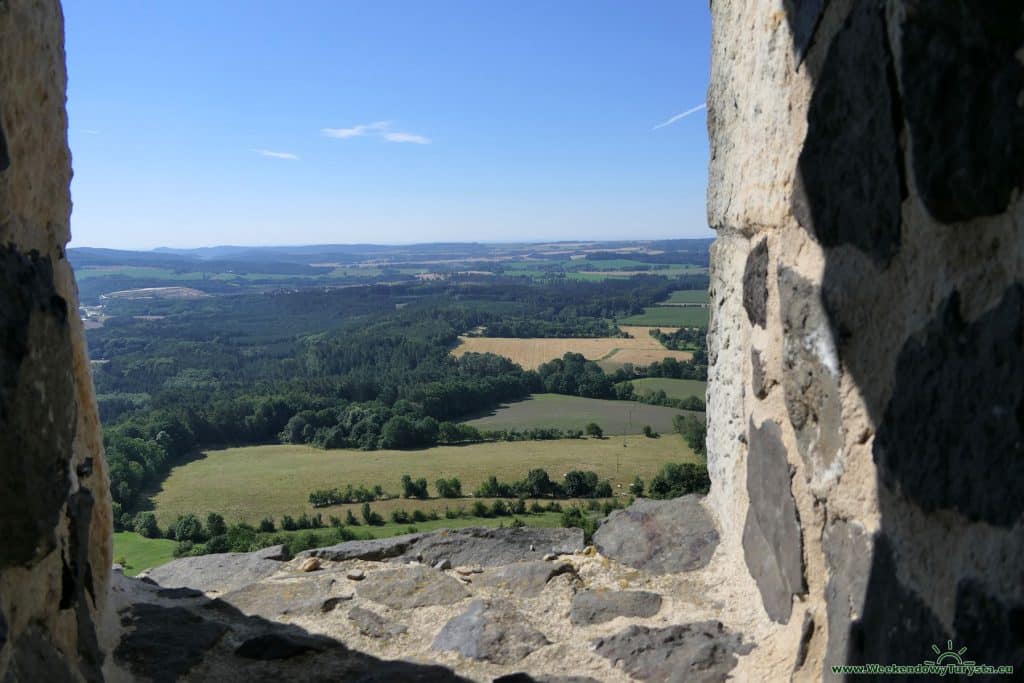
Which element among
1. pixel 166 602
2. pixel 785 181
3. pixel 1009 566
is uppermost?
pixel 785 181

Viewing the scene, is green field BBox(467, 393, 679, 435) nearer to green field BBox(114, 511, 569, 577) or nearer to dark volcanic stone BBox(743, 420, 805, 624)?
green field BBox(114, 511, 569, 577)

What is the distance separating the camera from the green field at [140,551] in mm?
17438

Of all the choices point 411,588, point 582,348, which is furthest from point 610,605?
point 582,348

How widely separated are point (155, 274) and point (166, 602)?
153 m

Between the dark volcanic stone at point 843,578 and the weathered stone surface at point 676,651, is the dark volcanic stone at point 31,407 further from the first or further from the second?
the dark volcanic stone at point 843,578

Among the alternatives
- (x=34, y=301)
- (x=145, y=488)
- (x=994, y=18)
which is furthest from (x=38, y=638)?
(x=145, y=488)

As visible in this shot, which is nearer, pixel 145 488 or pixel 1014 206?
pixel 1014 206

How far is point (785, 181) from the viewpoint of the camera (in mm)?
3178

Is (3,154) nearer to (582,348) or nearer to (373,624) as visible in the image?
(373,624)

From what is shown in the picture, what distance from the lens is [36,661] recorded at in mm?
2389

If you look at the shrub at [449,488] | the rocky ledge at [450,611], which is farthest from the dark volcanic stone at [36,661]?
the shrub at [449,488]

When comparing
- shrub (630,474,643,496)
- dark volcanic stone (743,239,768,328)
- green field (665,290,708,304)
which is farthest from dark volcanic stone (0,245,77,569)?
green field (665,290,708,304)

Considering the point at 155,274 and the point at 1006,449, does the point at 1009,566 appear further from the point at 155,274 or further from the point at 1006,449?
the point at 155,274

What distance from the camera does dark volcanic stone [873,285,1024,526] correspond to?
1559 mm
